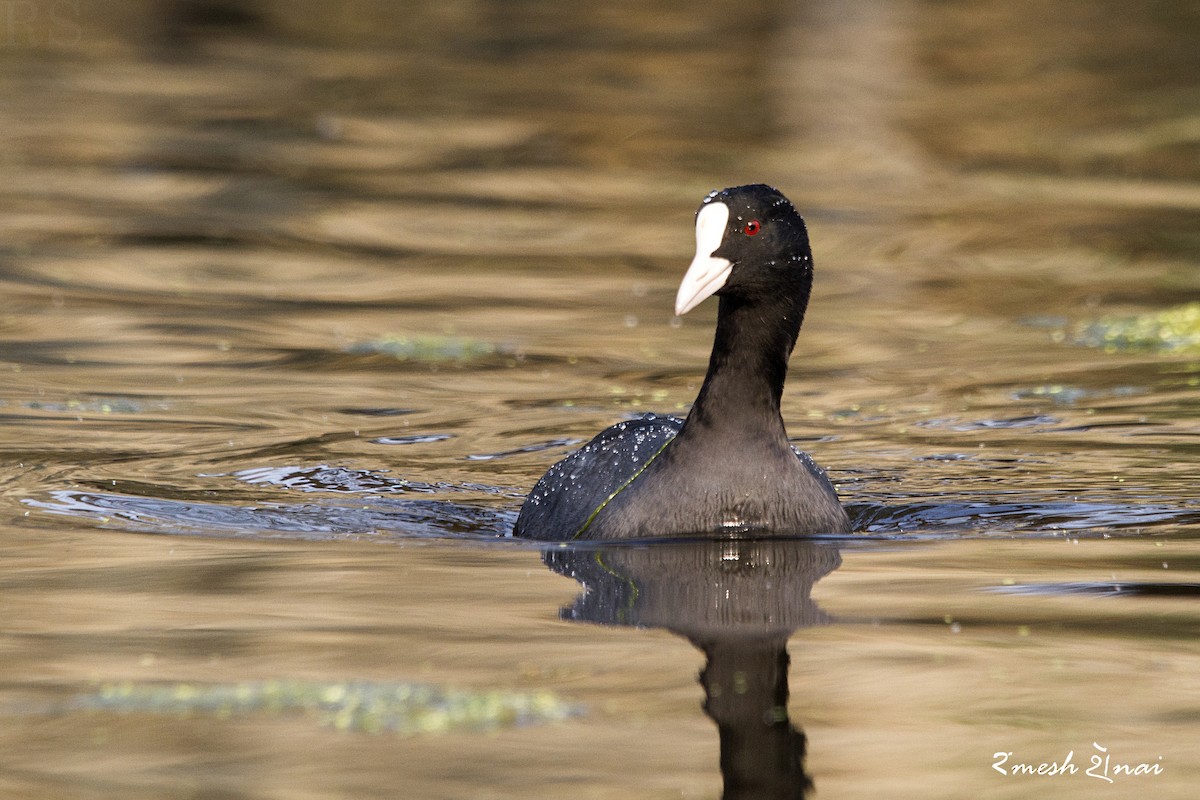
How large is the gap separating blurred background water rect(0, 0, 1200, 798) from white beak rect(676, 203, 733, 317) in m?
0.78

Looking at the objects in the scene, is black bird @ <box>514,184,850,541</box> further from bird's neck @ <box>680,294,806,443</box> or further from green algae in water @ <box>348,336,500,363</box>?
green algae in water @ <box>348,336,500,363</box>

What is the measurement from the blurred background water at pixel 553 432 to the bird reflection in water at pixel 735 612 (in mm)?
18

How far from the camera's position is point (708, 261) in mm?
6059

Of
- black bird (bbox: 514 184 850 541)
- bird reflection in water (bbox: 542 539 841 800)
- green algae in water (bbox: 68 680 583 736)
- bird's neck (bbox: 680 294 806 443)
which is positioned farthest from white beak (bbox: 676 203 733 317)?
green algae in water (bbox: 68 680 583 736)

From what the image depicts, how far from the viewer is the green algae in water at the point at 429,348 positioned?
32.7ft

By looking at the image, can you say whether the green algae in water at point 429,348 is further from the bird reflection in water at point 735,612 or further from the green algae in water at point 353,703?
the green algae in water at point 353,703

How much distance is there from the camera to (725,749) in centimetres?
426

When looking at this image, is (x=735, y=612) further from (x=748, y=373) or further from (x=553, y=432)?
(x=553, y=432)

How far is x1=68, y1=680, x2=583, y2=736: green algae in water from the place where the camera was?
4.43m

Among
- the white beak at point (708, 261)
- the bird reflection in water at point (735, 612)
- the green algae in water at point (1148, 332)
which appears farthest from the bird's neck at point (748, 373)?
the green algae in water at point (1148, 332)

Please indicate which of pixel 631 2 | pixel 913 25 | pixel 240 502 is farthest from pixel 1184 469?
pixel 631 2

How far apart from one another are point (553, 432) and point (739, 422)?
8.10 feet

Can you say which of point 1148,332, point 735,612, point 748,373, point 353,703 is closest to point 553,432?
point 748,373

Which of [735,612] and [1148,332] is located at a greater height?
[1148,332]
